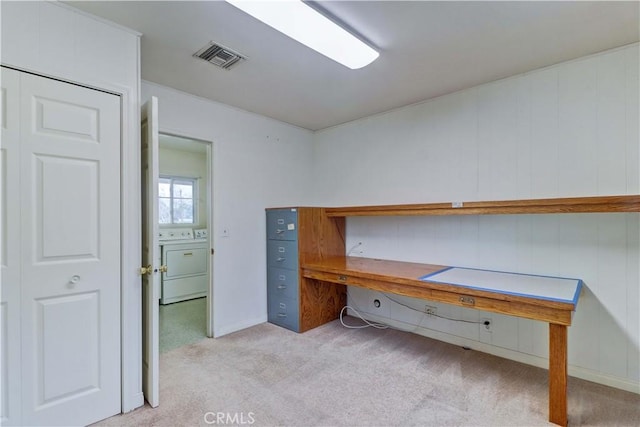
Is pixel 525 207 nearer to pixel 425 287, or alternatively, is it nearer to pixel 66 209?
pixel 425 287

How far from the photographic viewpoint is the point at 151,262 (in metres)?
1.94

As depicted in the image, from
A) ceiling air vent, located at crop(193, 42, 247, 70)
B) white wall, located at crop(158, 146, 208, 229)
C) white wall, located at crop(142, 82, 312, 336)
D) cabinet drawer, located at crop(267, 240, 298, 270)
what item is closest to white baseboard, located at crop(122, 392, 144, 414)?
white wall, located at crop(142, 82, 312, 336)

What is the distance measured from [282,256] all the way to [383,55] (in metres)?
2.14

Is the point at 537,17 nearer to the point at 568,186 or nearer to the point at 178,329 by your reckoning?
the point at 568,186

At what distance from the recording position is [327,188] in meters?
3.93

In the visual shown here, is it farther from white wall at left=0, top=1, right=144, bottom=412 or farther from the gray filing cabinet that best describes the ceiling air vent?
the gray filing cabinet

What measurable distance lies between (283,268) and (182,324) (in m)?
1.33

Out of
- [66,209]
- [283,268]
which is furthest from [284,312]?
[66,209]

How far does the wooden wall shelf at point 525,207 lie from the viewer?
6.17 ft

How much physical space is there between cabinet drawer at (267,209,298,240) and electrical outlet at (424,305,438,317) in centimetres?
149

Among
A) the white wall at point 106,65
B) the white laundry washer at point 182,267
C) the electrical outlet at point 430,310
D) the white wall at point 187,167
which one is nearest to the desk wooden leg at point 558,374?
the electrical outlet at point 430,310

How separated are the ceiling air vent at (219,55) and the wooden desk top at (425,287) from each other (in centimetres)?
194

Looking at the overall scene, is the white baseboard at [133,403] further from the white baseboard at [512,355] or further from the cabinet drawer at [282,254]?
the white baseboard at [512,355]

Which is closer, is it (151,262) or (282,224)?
(151,262)
